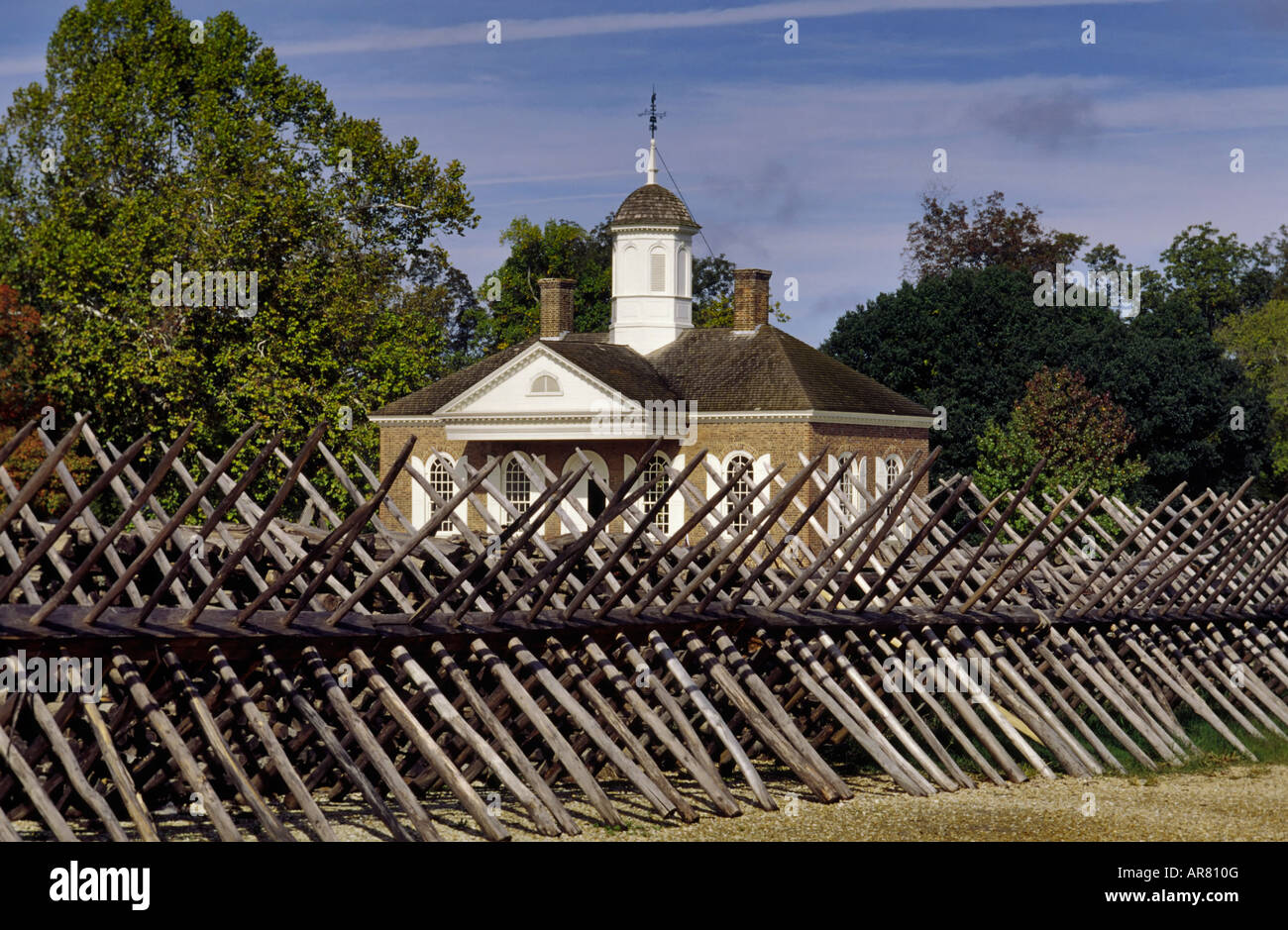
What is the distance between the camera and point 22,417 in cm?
4291

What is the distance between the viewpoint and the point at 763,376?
45.8 metres

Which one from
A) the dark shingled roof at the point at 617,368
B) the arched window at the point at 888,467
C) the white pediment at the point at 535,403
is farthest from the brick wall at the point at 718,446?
the dark shingled roof at the point at 617,368

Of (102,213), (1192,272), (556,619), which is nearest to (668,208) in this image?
(102,213)

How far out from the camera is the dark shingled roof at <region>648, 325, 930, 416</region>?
44844 mm

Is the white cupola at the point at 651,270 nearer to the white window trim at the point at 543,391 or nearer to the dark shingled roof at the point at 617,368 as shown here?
the dark shingled roof at the point at 617,368

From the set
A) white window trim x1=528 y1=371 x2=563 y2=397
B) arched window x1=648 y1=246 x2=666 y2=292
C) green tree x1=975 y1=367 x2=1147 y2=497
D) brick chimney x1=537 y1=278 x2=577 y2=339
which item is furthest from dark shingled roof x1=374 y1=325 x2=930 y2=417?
green tree x1=975 y1=367 x2=1147 y2=497

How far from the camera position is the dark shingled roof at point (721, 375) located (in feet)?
148

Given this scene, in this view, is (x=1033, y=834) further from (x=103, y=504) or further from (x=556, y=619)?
(x=103, y=504)

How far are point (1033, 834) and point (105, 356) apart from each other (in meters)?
35.5

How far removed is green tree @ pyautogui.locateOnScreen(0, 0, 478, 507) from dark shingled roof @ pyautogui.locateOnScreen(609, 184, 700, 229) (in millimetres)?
6109

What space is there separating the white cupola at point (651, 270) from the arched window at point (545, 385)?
19.8 feet

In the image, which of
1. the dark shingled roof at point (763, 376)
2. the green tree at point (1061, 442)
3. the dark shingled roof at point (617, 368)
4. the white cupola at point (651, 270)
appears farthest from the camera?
the white cupola at point (651, 270)

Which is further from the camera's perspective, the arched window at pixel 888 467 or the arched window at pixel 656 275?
Answer: the arched window at pixel 656 275

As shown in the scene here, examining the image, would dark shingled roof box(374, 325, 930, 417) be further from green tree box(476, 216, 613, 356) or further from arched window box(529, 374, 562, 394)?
green tree box(476, 216, 613, 356)
